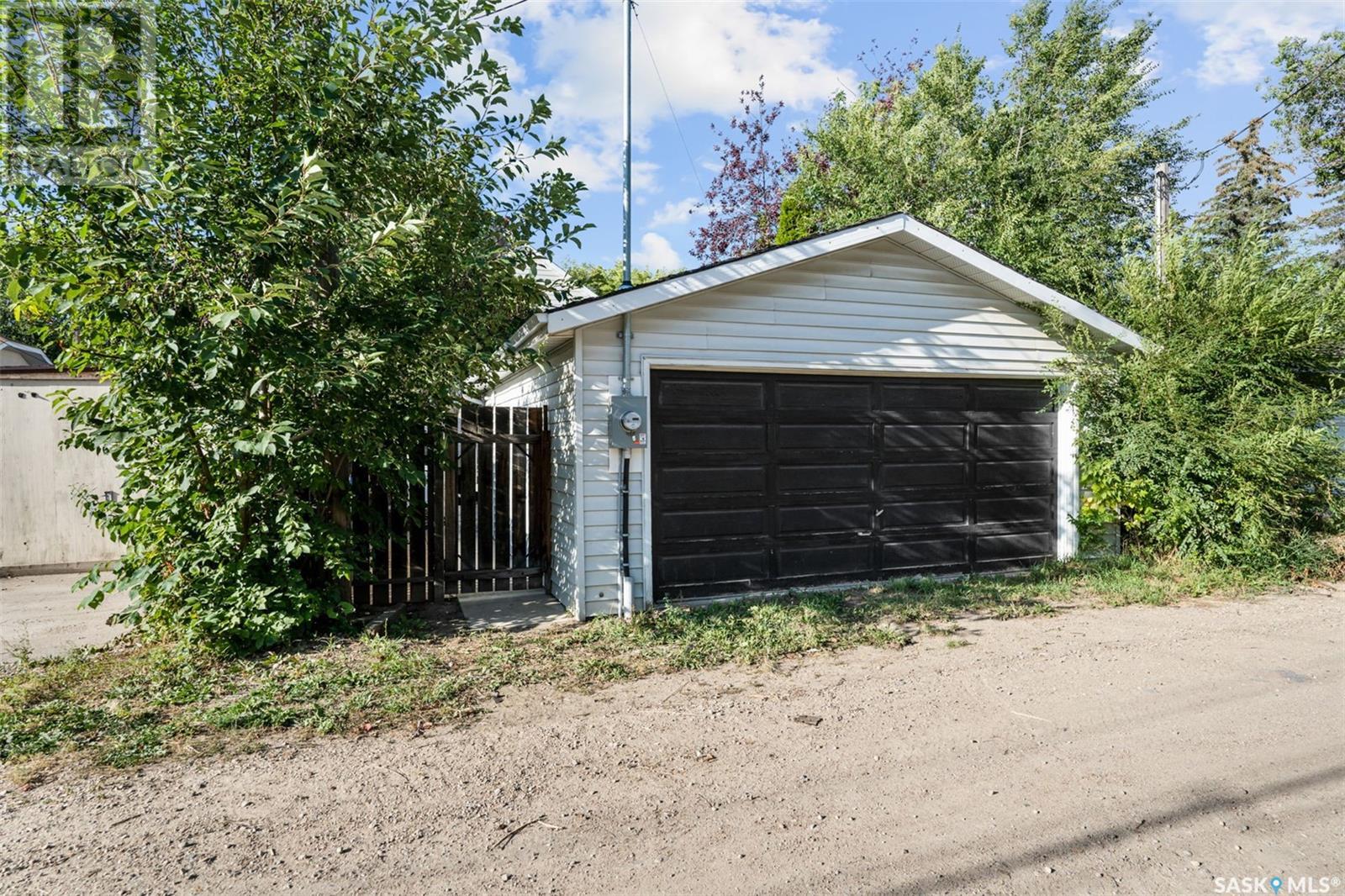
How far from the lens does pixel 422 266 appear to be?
5.75 m

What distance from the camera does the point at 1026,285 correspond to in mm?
6941

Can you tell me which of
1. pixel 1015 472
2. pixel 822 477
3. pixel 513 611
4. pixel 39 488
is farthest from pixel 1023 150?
pixel 39 488

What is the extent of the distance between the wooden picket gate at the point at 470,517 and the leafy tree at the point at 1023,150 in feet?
35.4

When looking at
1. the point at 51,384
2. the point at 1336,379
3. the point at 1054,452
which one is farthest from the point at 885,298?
the point at 51,384

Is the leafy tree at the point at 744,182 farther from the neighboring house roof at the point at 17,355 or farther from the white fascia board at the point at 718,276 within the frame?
the neighboring house roof at the point at 17,355

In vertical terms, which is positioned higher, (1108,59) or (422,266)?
(1108,59)

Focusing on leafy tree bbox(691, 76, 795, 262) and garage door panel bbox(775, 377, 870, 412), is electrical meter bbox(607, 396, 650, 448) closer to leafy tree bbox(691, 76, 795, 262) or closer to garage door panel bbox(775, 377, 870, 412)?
garage door panel bbox(775, 377, 870, 412)

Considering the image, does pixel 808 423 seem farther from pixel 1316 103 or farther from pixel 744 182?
pixel 1316 103

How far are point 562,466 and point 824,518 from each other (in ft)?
8.20

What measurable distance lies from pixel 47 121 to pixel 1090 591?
8607 millimetres

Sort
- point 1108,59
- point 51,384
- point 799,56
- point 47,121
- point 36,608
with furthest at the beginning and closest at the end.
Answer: point 1108,59 < point 799,56 < point 51,384 < point 36,608 < point 47,121

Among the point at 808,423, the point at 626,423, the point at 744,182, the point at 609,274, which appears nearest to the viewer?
the point at 626,423

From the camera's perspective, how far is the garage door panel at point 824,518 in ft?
21.9

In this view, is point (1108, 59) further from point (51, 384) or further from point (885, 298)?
point (51, 384)
